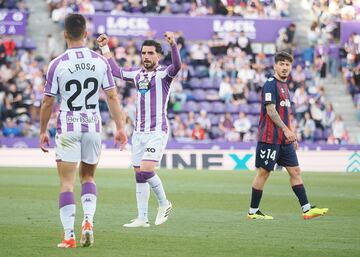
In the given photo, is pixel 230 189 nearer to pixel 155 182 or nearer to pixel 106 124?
pixel 155 182

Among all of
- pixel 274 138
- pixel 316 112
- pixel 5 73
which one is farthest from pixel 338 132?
pixel 274 138

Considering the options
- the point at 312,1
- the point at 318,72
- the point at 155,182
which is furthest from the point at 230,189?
the point at 312,1

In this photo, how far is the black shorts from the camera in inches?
518

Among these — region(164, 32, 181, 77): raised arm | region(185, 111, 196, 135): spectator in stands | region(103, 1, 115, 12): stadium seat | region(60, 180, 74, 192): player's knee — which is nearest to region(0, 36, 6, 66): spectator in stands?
region(103, 1, 115, 12): stadium seat

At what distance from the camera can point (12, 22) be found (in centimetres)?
3117

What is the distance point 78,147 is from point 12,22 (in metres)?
22.1

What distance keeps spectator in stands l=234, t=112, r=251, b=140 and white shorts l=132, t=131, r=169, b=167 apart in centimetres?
1712

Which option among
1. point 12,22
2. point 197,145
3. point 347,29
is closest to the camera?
point 197,145

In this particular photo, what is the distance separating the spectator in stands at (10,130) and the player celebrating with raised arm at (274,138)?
50.7ft

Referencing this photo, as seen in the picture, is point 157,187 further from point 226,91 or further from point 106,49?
point 226,91

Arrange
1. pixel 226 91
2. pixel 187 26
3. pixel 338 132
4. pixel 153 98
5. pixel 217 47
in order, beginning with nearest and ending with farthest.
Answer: pixel 153 98
pixel 338 132
pixel 226 91
pixel 217 47
pixel 187 26

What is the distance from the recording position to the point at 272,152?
1320 centimetres

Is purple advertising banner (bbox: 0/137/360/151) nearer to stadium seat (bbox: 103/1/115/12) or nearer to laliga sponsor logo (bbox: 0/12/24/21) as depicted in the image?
laliga sponsor logo (bbox: 0/12/24/21)

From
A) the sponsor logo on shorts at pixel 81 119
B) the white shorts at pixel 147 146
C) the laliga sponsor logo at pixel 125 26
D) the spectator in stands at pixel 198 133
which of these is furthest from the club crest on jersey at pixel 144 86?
the laliga sponsor logo at pixel 125 26
